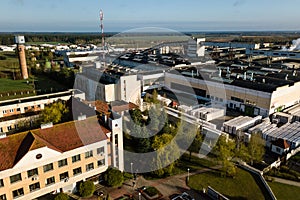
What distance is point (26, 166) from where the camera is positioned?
1784cm

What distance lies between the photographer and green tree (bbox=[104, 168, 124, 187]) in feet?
68.9

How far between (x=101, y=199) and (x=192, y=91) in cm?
2970

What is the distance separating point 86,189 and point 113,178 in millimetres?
2433

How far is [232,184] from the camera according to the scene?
2186 cm

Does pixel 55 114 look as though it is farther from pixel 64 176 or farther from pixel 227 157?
pixel 227 157

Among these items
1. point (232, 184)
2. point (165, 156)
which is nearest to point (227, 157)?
point (232, 184)

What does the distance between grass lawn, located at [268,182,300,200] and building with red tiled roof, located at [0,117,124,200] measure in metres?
13.9

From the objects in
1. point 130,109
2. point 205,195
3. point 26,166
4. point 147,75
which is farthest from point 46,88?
point 205,195

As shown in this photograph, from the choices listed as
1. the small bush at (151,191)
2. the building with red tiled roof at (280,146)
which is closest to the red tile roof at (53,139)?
the small bush at (151,191)

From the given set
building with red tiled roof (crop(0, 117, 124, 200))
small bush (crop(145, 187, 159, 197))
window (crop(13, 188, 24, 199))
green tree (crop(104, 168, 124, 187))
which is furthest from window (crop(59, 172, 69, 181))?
small bush (crop(145, 187, 159, 197))

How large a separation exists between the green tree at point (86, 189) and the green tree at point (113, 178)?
64.6 inches

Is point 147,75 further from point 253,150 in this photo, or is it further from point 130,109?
point 253,150

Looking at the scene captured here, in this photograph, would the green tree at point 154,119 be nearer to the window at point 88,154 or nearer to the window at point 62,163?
the window at point 88,154

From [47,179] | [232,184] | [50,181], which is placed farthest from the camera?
[232,184]
